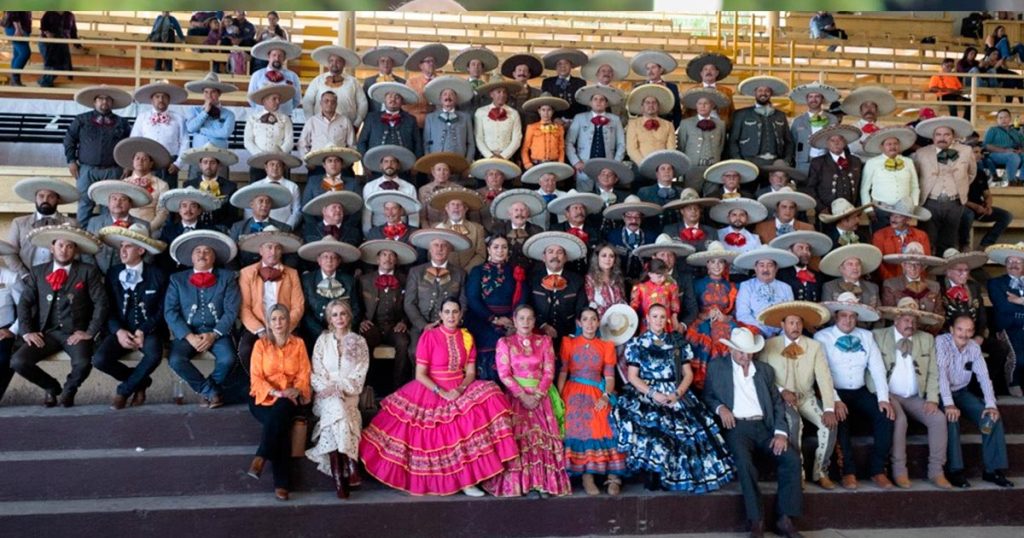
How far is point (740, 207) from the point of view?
824 cm

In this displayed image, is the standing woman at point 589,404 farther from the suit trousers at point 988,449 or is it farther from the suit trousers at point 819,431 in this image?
the suit trousers at point 988,449

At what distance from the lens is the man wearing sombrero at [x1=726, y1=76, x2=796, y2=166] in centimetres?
924

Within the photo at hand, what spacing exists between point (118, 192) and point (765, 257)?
4679mm

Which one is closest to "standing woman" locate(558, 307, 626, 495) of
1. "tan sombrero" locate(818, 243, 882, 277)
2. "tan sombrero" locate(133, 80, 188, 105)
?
"tan sombrero" locate(818, 243, 882, 277)

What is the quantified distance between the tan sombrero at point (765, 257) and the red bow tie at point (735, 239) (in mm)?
455

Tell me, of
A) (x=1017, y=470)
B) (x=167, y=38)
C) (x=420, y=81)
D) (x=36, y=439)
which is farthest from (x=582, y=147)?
(x=167, y=38)

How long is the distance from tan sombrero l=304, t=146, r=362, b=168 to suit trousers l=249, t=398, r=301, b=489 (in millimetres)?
2728

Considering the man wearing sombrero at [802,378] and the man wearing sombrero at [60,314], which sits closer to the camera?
the man wearing sombrero at [802,378]

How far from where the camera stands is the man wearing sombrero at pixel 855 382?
6562 millimetres

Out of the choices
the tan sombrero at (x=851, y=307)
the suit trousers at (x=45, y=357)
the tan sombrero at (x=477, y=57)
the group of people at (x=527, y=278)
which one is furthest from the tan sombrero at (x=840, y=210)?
the suit trousers at (x=45, y=357)

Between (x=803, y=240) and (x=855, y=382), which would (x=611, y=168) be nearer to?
(x=803, y=240)

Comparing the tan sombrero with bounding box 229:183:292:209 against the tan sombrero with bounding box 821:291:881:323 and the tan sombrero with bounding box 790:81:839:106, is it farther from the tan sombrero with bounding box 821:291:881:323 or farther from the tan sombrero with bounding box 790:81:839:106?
the tan sombrero with bounding box 790:81:839:106

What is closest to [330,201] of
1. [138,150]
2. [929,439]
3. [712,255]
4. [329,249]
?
[329,249]

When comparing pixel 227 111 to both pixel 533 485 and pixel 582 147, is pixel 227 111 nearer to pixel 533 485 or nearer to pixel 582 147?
pixel 582 147
